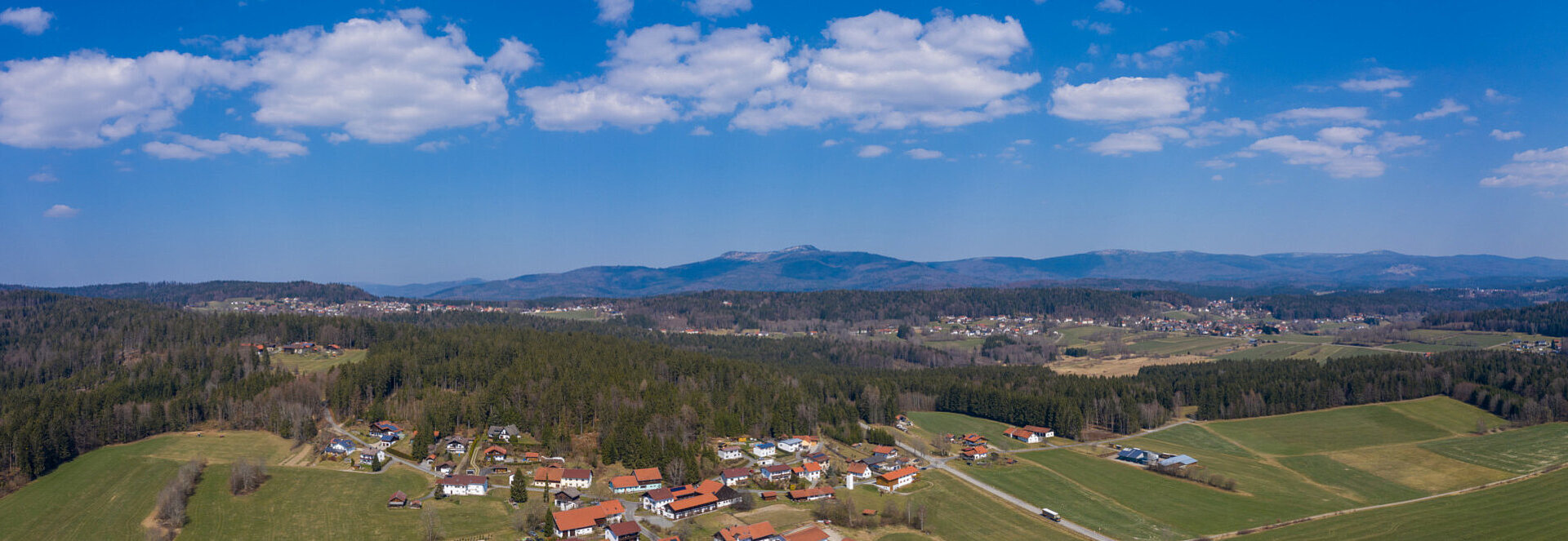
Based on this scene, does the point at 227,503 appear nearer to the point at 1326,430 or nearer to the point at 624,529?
the point at 624,529

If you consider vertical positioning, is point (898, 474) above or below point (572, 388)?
below

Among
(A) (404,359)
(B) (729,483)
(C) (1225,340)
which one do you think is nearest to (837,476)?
(B) (729,483)

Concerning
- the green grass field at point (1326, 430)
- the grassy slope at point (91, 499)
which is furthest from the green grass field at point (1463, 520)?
the grassy slope at point (91, 499)

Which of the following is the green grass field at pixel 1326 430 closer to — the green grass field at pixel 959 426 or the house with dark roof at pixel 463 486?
the green grass field at pixel 959 426

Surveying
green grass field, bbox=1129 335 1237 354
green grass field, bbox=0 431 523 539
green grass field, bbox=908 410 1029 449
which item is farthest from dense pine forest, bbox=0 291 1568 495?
green grass field, bbox=1129 335 1237 354

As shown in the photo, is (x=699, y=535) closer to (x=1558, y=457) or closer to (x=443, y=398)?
(x=443, y=398)

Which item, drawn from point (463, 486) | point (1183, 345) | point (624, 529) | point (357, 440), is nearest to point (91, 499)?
point (357, 440)
